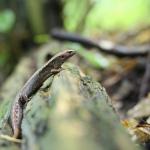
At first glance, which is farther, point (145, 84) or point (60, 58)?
point (145, 84)

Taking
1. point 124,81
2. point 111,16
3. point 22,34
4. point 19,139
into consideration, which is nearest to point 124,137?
point 19,139

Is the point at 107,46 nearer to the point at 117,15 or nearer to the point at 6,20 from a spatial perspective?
the point at 6,20

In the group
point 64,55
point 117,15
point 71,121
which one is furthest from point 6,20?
point 71,121

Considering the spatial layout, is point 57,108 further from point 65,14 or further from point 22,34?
point 65,14

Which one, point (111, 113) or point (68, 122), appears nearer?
point (68, 122)

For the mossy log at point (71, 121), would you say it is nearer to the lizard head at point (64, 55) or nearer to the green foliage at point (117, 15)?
the lizard head at point (64, 55)

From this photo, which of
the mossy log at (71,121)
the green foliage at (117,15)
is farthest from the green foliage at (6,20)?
the mossy log at (71,121)
